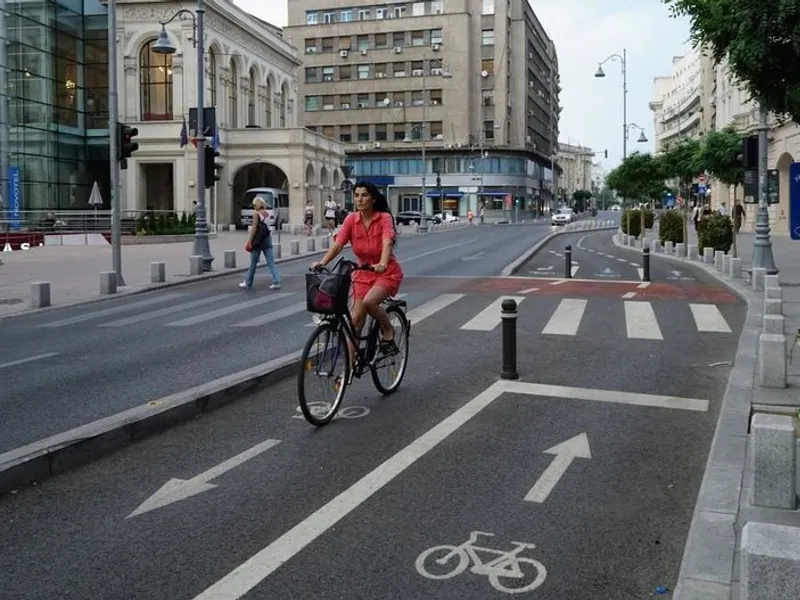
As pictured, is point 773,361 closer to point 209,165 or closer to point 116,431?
point 116,431

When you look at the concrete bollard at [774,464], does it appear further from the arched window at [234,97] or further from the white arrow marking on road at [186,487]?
the arched window at [234,97]

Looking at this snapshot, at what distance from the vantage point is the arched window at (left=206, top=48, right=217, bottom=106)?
54.7 metres

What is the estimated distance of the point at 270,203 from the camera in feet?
182

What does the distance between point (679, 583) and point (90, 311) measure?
542 inches

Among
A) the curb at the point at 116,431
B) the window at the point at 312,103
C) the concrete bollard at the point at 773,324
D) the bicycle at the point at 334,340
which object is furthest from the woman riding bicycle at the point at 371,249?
the window at the point at 312,103

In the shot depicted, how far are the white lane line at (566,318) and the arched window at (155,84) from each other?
144ft

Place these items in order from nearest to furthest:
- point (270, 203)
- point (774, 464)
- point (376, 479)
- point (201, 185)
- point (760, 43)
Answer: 1. point (774, 464)
2. point (376, 479)
3. point (760, 43)
4. point (201, 185)
5. point (270, 203)

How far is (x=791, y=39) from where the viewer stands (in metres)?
8.92

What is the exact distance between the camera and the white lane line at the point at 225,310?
13.8 metres

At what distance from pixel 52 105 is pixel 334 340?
49807mm

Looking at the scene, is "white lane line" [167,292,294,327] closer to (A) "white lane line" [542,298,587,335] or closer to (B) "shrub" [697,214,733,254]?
(A) "white lane line" [542,298,587,335]

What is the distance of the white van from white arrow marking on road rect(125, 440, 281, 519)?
47.6 m

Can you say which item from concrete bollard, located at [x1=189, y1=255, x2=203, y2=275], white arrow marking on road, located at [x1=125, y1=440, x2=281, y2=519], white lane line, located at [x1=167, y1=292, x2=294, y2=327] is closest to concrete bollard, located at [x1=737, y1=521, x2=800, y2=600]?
white arrow marking on road, located at [x1=125, y1=440, x2=281, y2=519]

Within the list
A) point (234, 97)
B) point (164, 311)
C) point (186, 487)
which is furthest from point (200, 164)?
point (234, 97)
